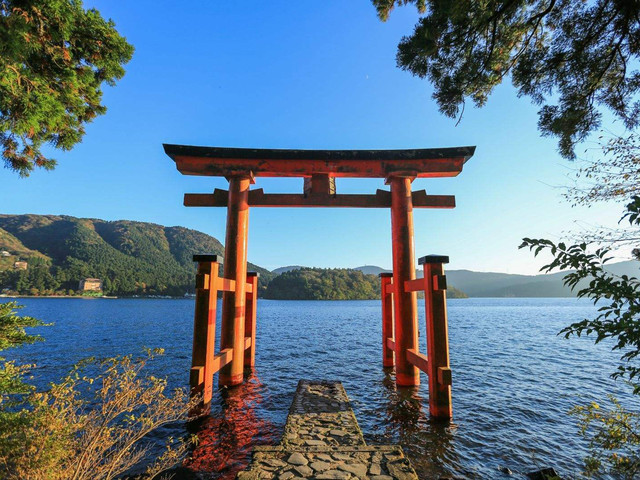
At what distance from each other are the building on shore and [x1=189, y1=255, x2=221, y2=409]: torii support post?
4423 inches

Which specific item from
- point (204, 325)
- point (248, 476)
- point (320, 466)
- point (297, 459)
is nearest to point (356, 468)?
point (320, 466)

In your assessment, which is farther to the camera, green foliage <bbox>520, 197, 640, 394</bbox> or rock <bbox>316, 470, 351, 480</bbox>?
rock <bbox>316, 470, 351, 480</bbox>

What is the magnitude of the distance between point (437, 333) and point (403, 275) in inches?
72.7

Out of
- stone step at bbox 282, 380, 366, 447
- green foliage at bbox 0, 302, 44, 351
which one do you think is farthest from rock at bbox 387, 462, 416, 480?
green foliage at bbox 0, 302, 44, 351

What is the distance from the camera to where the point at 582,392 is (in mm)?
10508

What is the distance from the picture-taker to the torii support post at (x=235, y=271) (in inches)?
312

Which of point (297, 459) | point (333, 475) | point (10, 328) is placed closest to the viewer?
point (10, 328)

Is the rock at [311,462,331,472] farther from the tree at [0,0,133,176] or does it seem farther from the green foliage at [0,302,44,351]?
the tree at [0,0,133,176]

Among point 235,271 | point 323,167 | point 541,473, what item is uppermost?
point 323,167

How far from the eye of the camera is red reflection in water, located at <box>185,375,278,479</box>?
4.95 meters

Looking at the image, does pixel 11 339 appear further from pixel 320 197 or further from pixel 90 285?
pixel 90 285

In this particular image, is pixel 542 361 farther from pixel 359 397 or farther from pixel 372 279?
pixel 372 279

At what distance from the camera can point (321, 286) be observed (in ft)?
373

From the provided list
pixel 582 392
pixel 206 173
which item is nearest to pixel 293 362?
pixel 206 173
